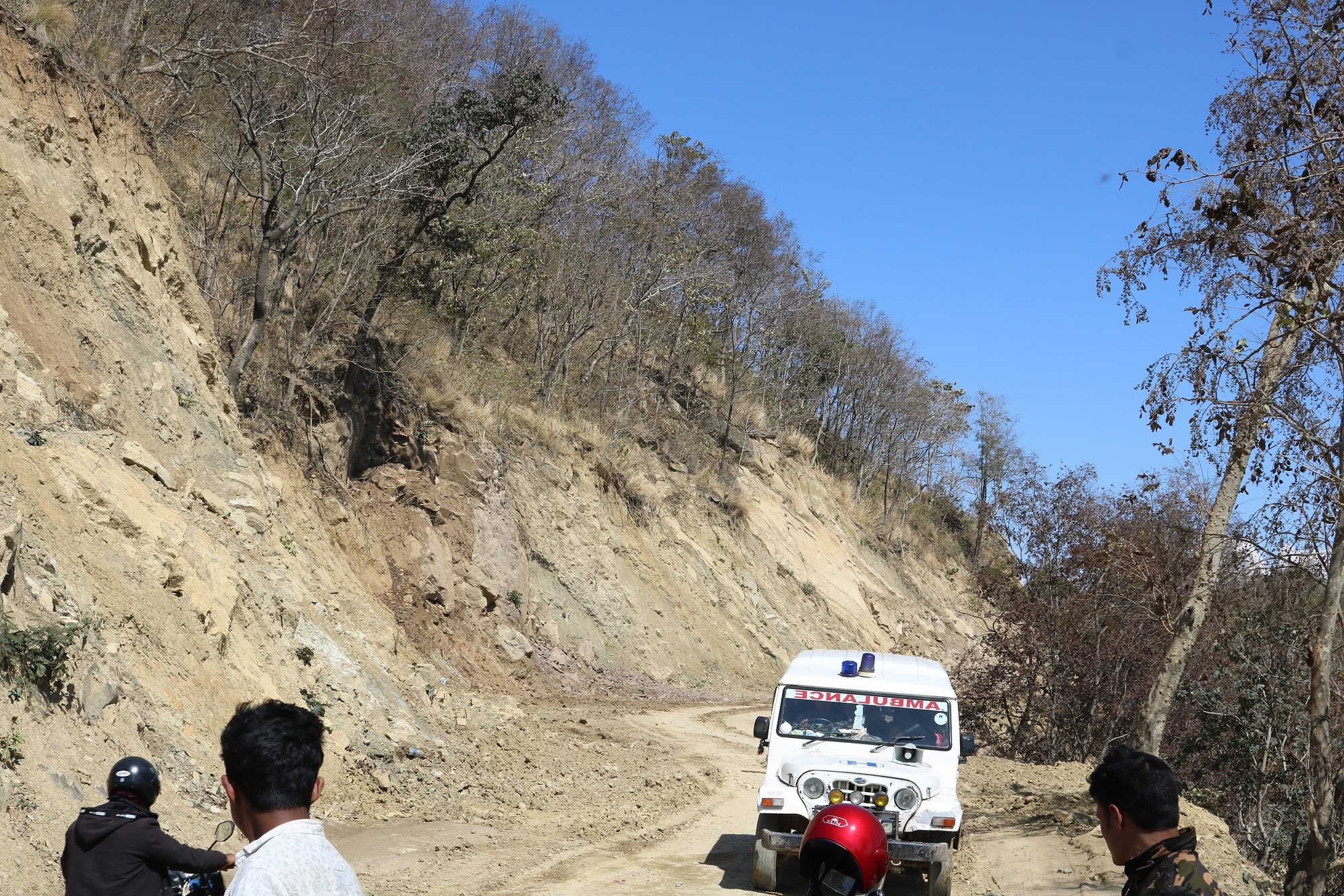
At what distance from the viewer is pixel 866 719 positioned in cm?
1039

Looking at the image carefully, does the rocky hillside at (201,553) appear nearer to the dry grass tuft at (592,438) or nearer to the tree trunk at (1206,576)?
the dry grass tuft at (592,438)

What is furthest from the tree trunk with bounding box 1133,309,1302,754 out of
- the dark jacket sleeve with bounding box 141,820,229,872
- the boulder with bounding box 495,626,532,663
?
the boulder with bounding box 495,626,532,663

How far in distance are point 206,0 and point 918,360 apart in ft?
127

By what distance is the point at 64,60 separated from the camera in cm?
1528

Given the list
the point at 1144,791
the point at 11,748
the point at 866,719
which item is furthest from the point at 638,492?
the point at 1144,791

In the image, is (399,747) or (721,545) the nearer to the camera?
(399,747)

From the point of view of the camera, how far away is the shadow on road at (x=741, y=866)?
32.0 feet

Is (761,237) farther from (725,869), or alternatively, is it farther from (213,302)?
(725,869)

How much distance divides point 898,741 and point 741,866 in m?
2.01

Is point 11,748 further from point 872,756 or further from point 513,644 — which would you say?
point 513,644

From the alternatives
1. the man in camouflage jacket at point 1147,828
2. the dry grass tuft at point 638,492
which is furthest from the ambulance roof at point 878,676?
the dry grass tuft at point 638,492

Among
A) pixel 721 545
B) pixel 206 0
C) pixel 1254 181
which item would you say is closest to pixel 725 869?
pixel 1254 181

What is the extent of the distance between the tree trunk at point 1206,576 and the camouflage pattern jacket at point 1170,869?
824 cm

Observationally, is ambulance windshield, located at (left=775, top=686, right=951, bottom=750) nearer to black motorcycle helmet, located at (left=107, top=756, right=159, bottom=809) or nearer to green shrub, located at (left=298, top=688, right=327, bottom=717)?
green shrub, located at (left=298, top=688, right=327, bottom=717)
